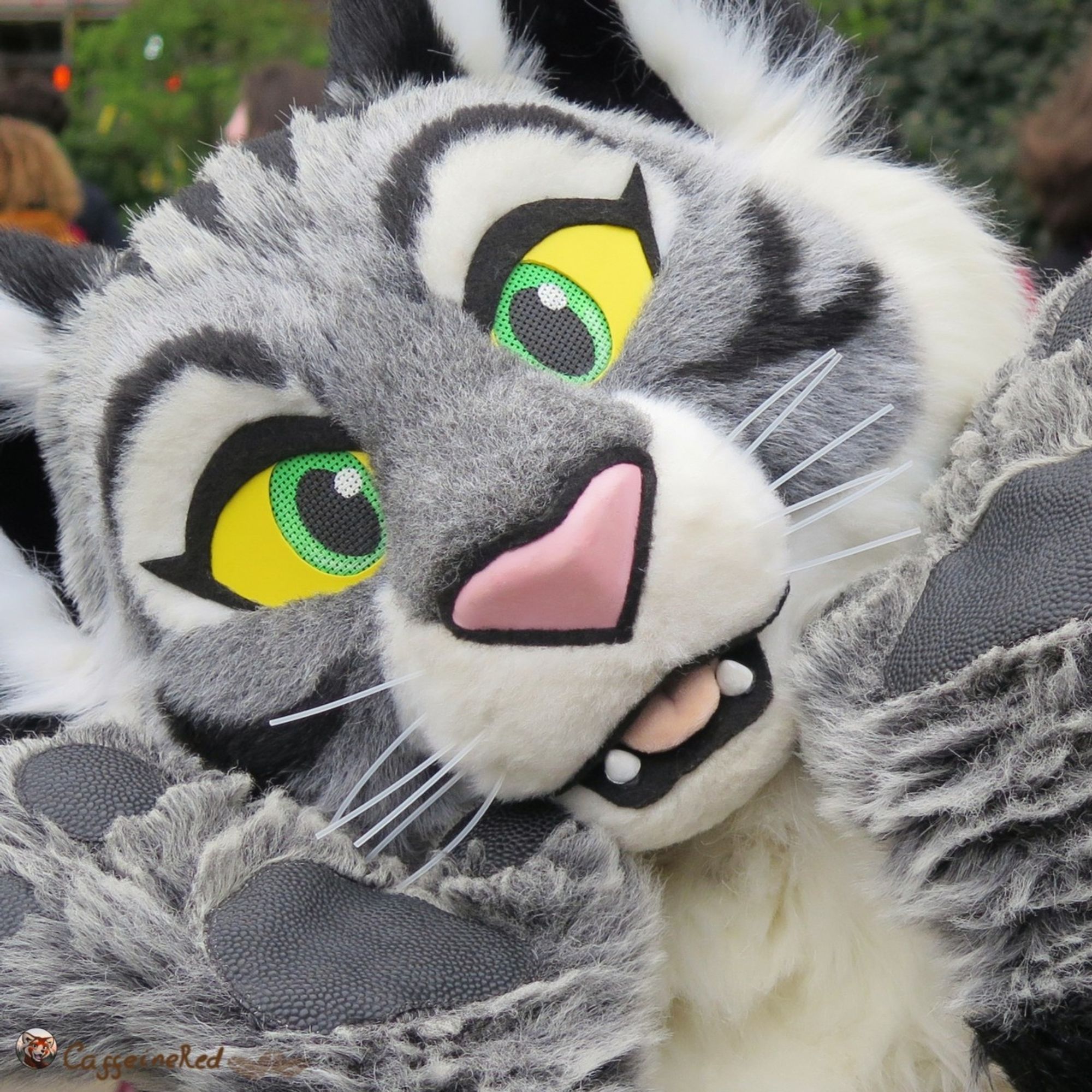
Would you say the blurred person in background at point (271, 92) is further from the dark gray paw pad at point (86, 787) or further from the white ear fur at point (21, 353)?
the dark gray paw pad at point (86, 787)

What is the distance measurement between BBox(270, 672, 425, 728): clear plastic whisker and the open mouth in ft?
0.50

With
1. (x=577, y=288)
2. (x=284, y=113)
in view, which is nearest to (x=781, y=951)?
(x=577, y=288)

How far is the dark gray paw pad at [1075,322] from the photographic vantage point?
891 mm

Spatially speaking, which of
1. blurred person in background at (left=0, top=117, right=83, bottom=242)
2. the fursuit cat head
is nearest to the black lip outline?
the fursuit cat head

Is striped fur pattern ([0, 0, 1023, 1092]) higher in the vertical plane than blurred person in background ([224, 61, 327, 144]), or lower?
higher

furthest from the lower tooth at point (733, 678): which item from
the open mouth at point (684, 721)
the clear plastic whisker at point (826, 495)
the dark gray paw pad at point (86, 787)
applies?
the dark gray paw pad at point (86, 787)

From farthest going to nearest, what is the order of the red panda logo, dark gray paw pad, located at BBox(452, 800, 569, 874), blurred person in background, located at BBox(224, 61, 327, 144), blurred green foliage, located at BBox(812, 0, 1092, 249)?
blurred green foliage, located at BBox(812, 0, 1092, 249), blurred person in background, located at BBox(224, 61, 327, 144), dark gray paw pad, located at BBox(452, 800, 569, 874), the red panda logo

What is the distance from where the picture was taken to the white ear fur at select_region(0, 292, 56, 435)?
43.8 inches

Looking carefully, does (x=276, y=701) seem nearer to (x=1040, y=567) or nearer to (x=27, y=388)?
(x=27, y=388)

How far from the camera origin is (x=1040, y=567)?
75cm

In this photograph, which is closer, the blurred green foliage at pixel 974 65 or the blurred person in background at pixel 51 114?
the blurred green foliage at pixel 974 65

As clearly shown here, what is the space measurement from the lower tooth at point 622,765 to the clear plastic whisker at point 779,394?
0.85 feet

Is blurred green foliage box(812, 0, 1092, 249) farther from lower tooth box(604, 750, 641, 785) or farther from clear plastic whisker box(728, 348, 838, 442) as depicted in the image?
lower tooth box(604, 750, 641, 785)

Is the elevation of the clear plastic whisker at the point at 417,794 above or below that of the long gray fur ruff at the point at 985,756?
below
